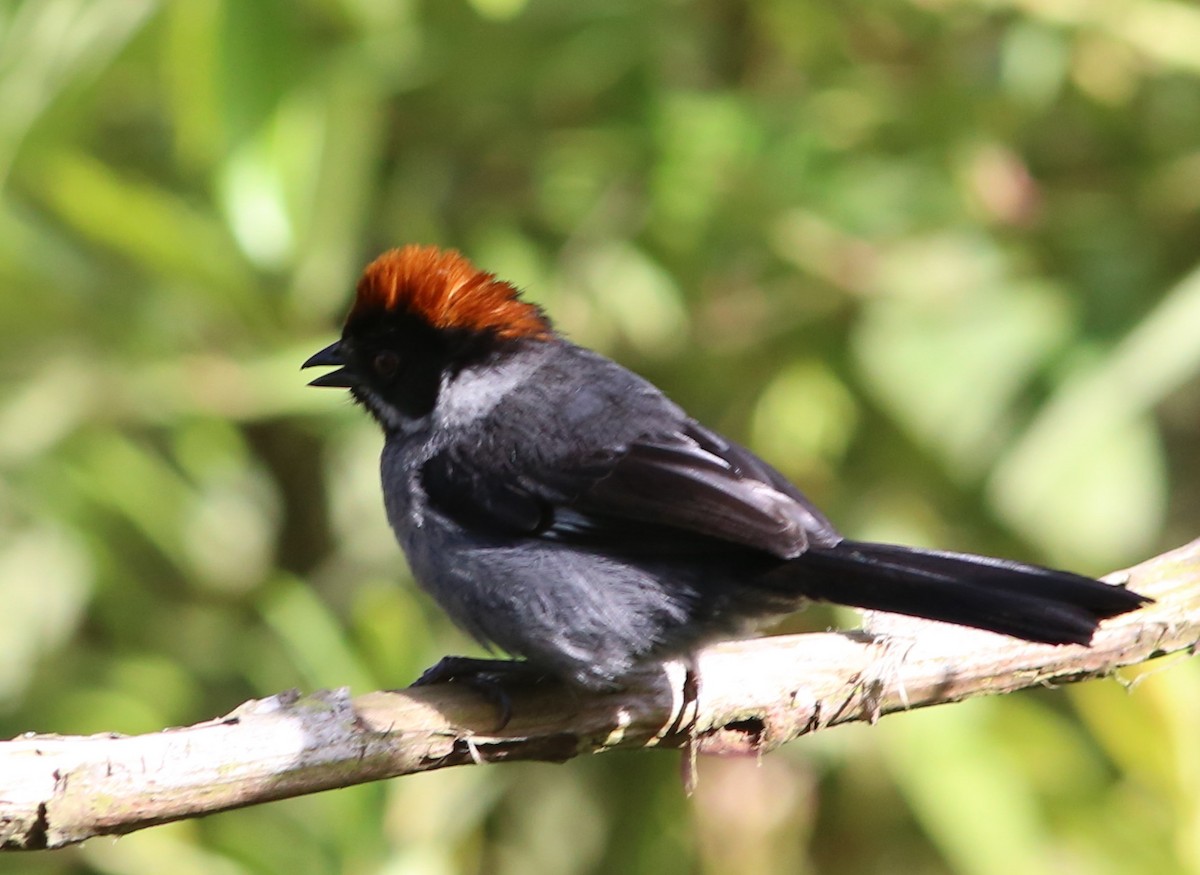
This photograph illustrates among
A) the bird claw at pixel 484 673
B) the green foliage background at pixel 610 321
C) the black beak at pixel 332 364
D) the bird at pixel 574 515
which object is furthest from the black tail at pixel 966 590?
the black beak at pixel 332 364

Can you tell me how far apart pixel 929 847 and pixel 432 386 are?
176cm

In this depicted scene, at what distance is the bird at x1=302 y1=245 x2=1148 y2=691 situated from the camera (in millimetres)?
2400

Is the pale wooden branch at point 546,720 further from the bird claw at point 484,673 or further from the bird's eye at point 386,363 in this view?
the bird's eye at point 386,363

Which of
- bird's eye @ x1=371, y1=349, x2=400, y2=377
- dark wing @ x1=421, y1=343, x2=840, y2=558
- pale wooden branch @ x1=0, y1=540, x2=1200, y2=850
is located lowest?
pale wooden branch @ x1=0, y1=540, x2=1200, y2=850

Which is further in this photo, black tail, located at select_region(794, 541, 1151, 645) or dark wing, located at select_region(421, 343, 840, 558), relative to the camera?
dark wing, located at select_region(421, 343, 840, 558)

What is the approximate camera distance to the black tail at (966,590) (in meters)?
2.08

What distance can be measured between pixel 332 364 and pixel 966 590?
4.68 feet

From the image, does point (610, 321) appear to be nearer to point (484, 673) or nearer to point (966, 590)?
point (484, 673)

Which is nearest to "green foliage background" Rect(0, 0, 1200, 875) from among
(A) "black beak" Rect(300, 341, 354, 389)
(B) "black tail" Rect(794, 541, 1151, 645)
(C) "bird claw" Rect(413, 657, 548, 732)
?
(A) "black beak" Rect(300, 341, 354, 389)

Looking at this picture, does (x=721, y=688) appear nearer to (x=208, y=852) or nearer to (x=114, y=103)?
(x=208, y=852)

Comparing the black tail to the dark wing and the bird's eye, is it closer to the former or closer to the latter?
the dark wing

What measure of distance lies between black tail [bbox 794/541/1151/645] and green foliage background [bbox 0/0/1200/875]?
2.62 feet

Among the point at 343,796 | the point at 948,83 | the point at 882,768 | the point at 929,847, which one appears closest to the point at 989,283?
the point at 948,83

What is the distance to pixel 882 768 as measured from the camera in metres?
3.46
